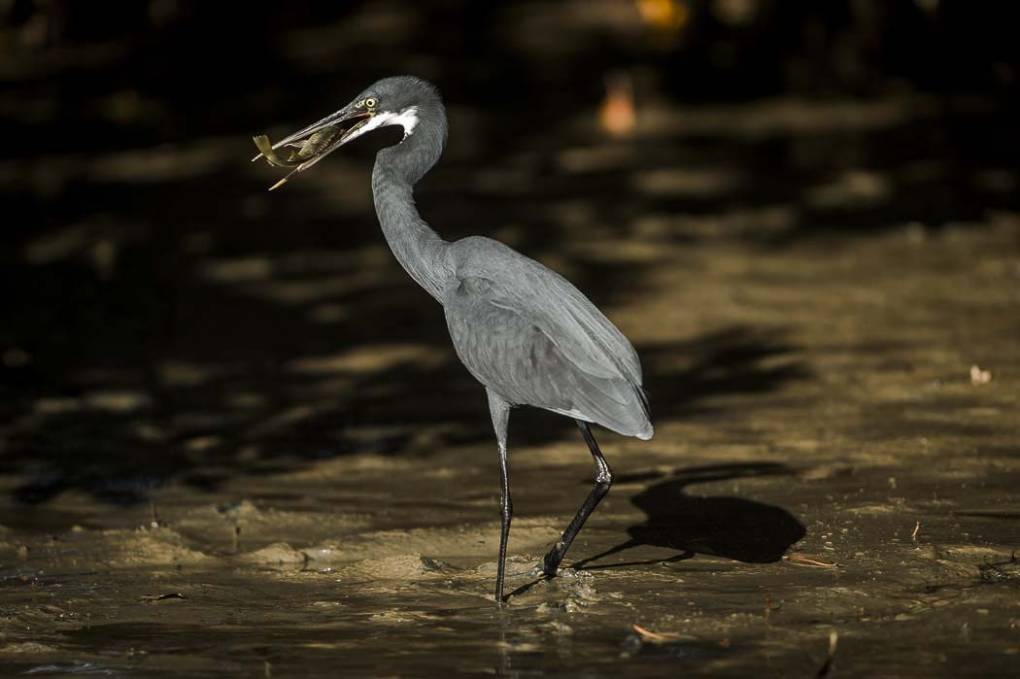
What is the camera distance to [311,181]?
55.0 ft

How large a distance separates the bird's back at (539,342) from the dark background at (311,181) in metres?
2.34

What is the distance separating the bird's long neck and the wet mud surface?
1.15 metres

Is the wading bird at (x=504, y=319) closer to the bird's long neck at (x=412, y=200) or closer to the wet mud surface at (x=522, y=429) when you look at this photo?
the bird's long neck at (x=412, y=200)

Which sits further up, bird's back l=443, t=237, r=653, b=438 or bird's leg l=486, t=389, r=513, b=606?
bird's back l=443, t=237, r=653, b=438

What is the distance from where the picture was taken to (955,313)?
1133cm

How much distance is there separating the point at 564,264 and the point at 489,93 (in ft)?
25.5

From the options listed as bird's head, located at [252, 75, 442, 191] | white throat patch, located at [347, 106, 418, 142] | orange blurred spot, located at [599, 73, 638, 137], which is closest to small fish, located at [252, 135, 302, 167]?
bird's head, located at [252, 75, 442, 191]

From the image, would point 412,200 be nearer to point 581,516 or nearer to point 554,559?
point 581,516

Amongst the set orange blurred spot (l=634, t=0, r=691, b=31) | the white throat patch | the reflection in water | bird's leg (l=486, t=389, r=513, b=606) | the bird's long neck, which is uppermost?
orange blurred spot (l=634, t=0, r=691, b=31)

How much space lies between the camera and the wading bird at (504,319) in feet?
21.9

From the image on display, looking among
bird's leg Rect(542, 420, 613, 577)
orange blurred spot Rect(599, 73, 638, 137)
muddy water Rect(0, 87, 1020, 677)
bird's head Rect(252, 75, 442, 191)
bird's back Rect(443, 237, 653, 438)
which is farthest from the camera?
orange blurred spot Rect(599, 73, 638, 137)

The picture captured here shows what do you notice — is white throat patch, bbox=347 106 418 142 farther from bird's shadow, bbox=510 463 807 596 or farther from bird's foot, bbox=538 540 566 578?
bird's shadow, bbox=510 463 807 596

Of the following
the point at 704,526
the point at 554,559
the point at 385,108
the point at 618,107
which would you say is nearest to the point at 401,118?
the point at 385,108

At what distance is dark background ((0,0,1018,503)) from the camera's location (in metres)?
10.0
